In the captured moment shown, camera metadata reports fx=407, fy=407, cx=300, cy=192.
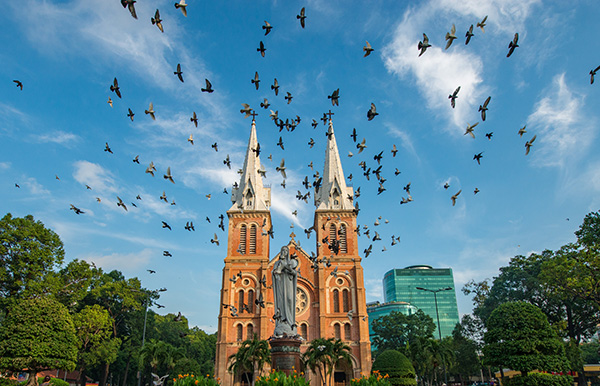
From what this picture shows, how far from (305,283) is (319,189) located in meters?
9.83

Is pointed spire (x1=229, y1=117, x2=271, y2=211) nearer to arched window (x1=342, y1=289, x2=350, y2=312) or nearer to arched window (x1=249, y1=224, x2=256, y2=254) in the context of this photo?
arched window (x1=249, y1=224, x2=256, y2=254)

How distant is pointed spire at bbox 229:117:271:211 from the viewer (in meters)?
39.2

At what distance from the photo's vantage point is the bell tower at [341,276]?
33238 millimetres

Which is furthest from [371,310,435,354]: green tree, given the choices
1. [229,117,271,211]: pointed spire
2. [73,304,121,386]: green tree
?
[73,304,121,386]: green tree

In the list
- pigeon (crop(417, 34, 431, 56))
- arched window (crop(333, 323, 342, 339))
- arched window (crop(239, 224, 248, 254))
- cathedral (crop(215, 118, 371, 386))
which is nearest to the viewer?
pigeon (crop(417, 34, 431, 56))

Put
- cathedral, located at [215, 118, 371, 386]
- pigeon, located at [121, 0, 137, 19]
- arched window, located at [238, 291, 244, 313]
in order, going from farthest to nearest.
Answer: arched window, located at [238, 291, 244, 313], cathedral, located at [215, 118, 371, 386], pigeon, located at [121, 0, 137, 19]

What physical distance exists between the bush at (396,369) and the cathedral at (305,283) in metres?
7.70

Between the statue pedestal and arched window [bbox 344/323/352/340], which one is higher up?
arched window [bbox 344/323/352/340]

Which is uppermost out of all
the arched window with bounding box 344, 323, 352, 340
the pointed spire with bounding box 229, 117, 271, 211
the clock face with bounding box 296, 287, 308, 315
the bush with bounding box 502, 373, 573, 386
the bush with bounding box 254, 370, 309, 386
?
the pointed spire with bounding box 229, 117, 271, 211

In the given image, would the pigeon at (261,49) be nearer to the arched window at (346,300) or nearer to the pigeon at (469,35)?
the pigeon at (469,35)

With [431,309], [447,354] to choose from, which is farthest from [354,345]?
[431,309]

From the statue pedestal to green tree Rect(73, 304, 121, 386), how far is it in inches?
893

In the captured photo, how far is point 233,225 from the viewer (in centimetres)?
3806

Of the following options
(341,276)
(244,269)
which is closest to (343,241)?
(341,276)
